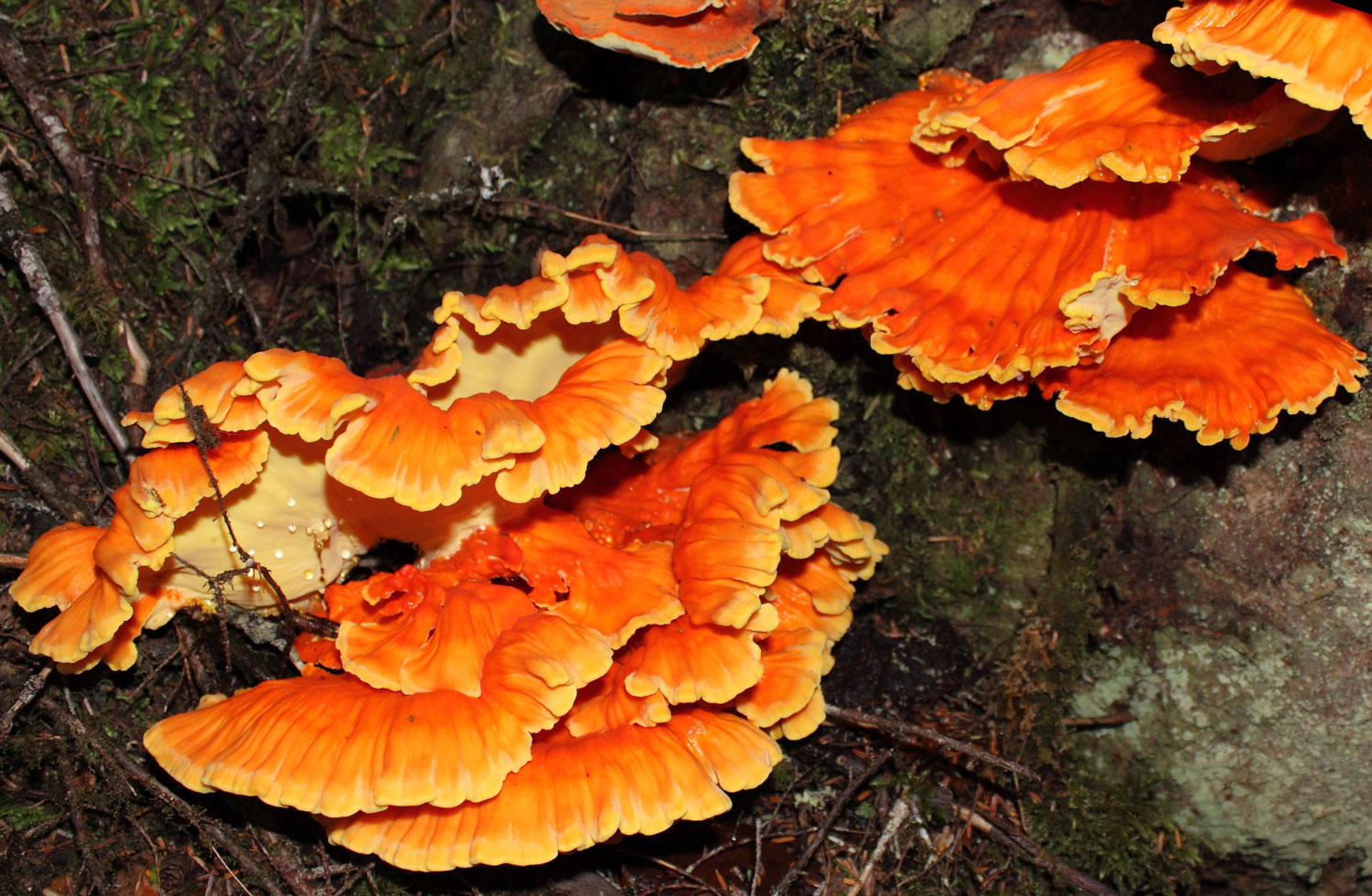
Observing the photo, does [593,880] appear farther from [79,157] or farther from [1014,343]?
[79,157]

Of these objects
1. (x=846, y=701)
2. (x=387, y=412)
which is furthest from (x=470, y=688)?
(x=846, y=701)

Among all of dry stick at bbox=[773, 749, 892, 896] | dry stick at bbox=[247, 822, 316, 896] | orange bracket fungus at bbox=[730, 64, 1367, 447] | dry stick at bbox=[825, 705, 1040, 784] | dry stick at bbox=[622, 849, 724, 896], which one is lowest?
dry stick at bbox=[622, 849, 724, 896]

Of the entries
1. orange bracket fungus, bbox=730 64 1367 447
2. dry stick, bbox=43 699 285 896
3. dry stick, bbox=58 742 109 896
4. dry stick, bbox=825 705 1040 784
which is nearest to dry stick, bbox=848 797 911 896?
dry stick, bbox=825 705 1040 784

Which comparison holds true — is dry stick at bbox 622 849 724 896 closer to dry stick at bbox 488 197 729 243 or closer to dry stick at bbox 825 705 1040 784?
dry stick at bbox 825 705 1040 784

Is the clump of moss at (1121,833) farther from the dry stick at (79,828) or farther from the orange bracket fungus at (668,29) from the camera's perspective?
the dry stick at (79,828)

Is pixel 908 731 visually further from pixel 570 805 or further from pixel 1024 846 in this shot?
pixel 570 805
